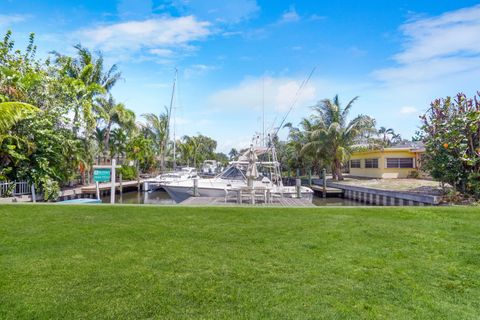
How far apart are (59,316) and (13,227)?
13.2 feet

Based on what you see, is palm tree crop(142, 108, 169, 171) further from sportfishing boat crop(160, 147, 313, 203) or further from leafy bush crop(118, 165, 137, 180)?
sportfishing boat crop(160, 147, 313, 203)

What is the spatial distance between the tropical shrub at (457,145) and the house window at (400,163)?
13.7 metres

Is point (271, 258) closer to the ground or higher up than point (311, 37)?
closer to the ground

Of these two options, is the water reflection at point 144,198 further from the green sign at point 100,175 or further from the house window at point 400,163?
the house window at point 400,163

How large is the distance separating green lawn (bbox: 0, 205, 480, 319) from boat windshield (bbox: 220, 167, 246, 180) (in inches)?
442

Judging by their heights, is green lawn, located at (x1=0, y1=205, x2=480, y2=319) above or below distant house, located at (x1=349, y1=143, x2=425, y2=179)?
below

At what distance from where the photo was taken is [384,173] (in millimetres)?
28766

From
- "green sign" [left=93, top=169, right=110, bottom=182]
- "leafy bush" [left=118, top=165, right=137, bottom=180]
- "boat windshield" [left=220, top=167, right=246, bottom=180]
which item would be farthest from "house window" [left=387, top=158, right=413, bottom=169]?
"leafy bush" [left=118, top=165, right=137, bottom=180]

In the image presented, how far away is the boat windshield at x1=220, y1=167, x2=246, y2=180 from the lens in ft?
60.1

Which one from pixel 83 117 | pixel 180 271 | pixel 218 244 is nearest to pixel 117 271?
pixel 180 271

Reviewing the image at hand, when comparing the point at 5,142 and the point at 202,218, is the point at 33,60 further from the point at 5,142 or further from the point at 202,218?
the point at 202,218

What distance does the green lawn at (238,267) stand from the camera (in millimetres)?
3283

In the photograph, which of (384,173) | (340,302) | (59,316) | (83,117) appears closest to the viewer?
(59,316)

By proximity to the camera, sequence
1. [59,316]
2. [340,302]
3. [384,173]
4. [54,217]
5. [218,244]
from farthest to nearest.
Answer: [384,173]
[54,217]
[218,244]
[340,302]
[59,316]
